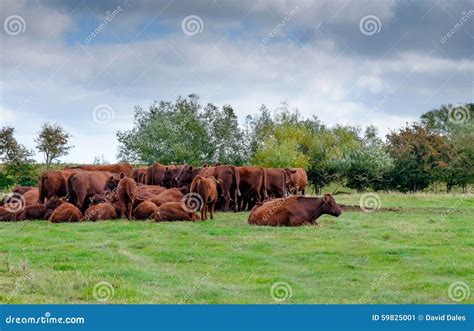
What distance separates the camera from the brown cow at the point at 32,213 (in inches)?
876

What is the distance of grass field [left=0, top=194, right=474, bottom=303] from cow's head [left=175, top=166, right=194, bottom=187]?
7501 millimetres

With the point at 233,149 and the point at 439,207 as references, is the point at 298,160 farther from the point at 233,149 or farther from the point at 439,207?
the point at 439,207

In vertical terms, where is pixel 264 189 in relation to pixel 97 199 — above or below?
above

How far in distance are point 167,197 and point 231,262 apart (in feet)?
30.4

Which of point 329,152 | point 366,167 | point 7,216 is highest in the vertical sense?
point 329,152

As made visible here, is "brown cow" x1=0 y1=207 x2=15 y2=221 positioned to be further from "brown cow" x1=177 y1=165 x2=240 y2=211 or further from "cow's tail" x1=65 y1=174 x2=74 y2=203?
"brown cow" x1=177 y1=165 x2=240 y2=211

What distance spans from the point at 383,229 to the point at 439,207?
34.0 ft

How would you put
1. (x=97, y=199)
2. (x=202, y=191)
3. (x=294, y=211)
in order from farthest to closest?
(x=97, y=199) → (x=202, y=191) → (x=294, y=211)

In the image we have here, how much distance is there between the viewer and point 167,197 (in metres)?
22.6

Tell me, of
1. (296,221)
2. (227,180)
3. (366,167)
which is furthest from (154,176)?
(366,167)

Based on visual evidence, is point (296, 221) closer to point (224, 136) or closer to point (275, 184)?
point (275, 184)

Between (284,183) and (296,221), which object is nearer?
(296,221)

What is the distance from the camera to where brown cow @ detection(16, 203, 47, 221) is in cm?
2225

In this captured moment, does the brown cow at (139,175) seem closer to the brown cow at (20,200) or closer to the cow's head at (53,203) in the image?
the brown cow at (20,200)
